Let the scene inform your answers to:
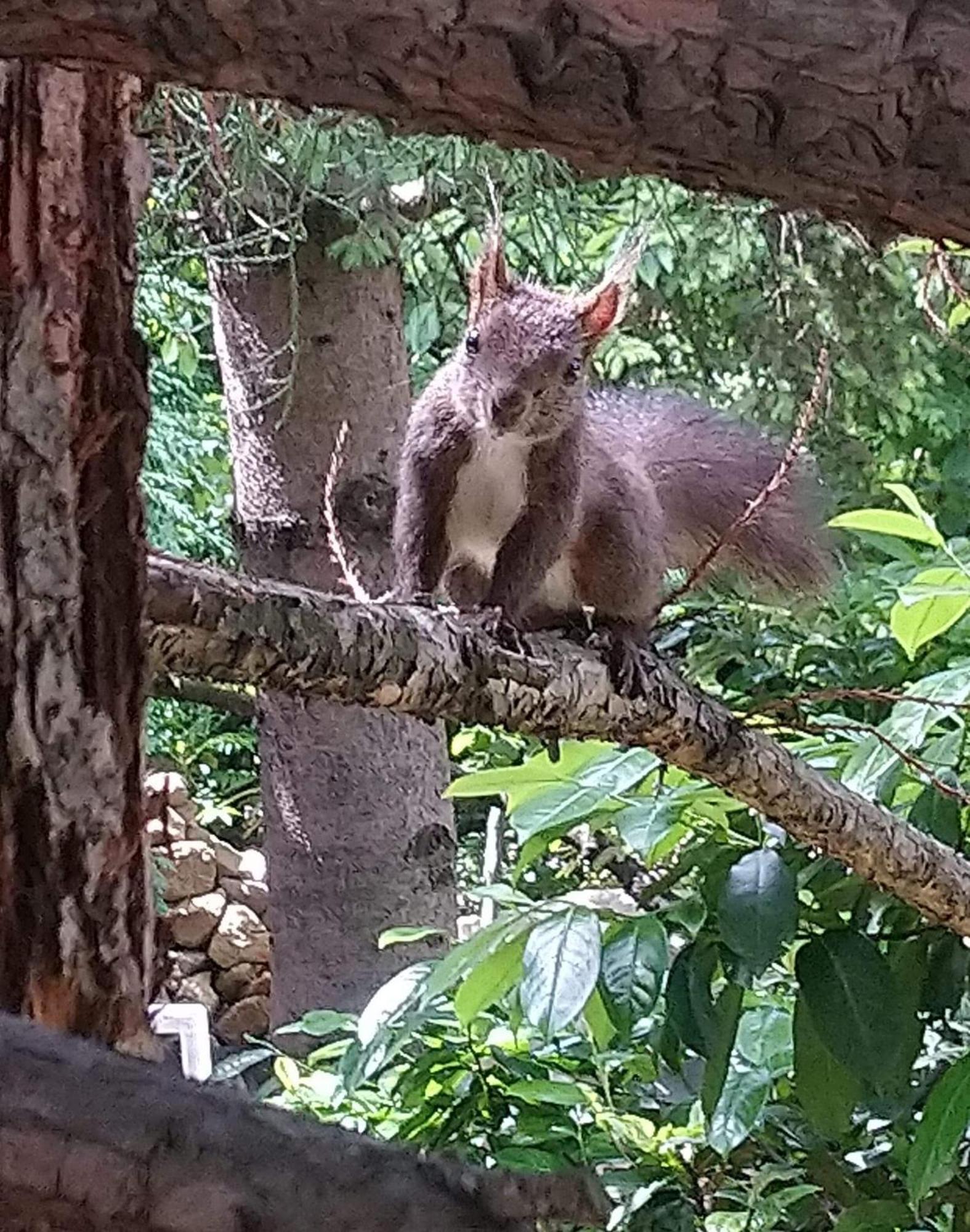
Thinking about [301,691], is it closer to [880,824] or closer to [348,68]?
[880,824]

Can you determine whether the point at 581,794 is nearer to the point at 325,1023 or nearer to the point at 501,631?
the point at 501,631

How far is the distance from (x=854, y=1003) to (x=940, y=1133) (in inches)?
3.5

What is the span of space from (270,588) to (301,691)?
0.07m

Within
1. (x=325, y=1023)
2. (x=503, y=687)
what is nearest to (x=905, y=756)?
(x=503, y=687)

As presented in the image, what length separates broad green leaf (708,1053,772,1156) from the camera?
1066mm

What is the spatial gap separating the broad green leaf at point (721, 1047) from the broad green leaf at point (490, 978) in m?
0.13

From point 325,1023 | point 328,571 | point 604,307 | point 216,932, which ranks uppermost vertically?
point 604,307

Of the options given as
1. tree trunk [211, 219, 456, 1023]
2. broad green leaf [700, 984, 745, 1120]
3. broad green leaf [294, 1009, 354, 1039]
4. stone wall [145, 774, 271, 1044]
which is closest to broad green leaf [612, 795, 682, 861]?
broad green leaf [700, 984, 745, 1120]

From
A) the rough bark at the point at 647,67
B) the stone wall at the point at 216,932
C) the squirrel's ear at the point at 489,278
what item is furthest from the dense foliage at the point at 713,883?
the stone wall at the point at 216,932

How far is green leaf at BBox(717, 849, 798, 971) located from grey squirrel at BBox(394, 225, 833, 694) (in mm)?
334

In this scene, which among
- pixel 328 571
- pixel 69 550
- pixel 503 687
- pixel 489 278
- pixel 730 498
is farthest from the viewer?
pixel 328 571

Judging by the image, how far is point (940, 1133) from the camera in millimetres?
981

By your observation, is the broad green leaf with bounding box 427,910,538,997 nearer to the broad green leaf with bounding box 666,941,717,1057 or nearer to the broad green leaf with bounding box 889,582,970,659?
the broad green leaf with bounding box 666,941,717,1057

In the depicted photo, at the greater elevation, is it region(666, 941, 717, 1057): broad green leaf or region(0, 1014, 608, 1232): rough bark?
region(0, 1014, 608, 1232): rough bark
